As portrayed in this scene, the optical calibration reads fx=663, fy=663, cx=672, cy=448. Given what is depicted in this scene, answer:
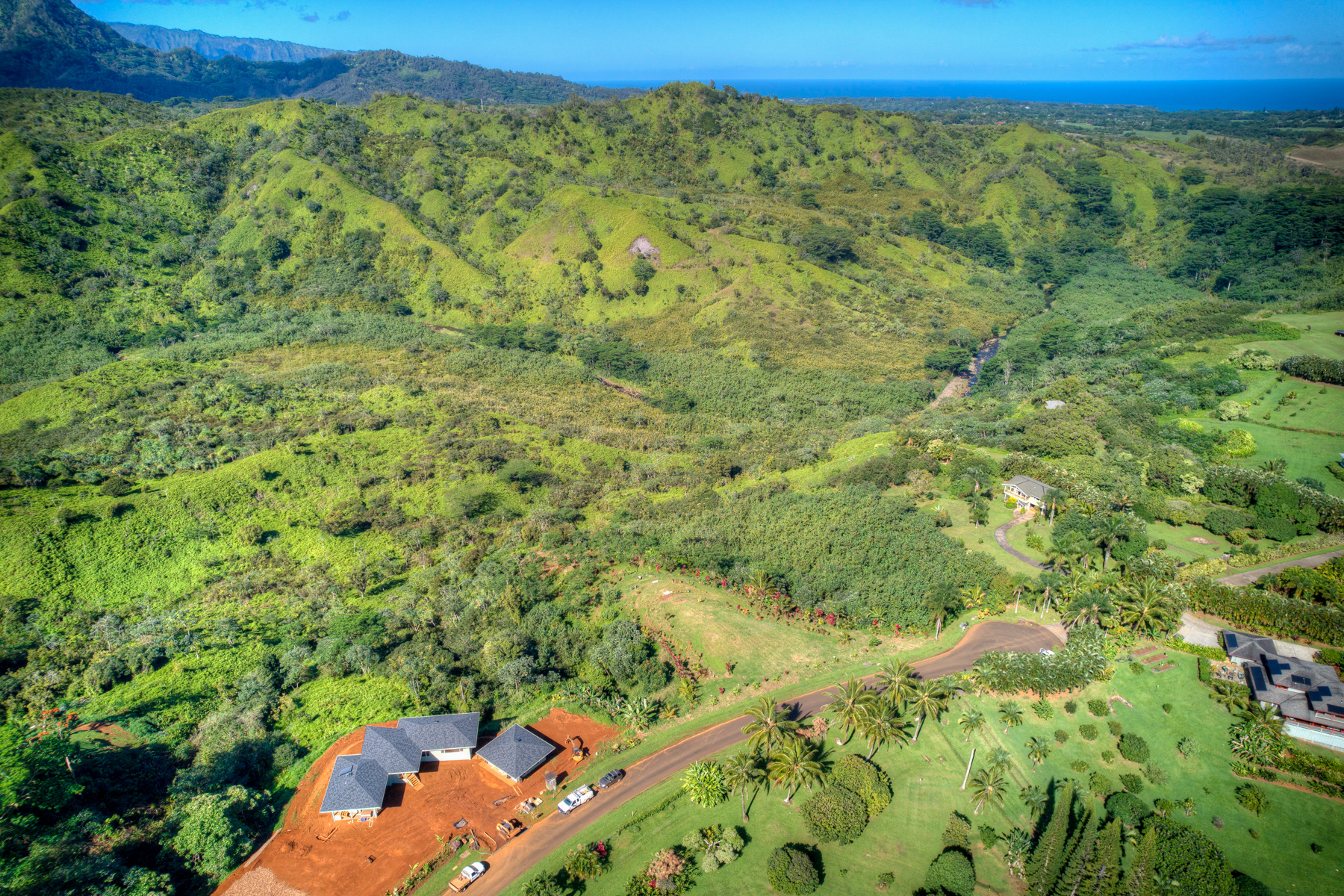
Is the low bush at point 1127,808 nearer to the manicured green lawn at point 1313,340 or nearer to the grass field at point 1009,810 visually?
the grass field at point 1009,810

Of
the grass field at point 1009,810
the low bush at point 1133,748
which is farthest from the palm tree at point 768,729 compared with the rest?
the low bush at point 1133,748

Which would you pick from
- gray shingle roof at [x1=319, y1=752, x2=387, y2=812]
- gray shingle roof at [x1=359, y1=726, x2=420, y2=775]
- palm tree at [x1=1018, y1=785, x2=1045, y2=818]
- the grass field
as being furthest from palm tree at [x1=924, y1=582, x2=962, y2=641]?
gray shingle roof at [x1=319, y1=752, x2=387, y2=812]

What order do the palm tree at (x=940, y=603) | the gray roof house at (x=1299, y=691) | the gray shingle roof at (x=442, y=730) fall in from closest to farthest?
the gray roof house at (x=1299, y=691)
the gray shingle roof at (x=442, y=730)
the palm tree at (x=940, y=603)

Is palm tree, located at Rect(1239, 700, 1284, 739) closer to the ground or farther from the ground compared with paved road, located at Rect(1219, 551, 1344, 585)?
closer to the ground

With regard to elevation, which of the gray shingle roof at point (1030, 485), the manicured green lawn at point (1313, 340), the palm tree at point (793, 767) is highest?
the manicured green lawn at point (1313, 340)

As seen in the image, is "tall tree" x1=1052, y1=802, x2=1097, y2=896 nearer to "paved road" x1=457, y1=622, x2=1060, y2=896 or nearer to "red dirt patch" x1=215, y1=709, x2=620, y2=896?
"paved road" x1=457, y1=622, x2=1060, y2=896

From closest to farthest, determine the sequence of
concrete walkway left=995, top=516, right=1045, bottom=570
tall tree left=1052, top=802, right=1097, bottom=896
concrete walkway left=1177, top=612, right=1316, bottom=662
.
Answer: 1. tall tree left=1052, top=802, right=1097, bottom=896
2. concrete walkway left=1177, top=612, right=1316, bottom=662
3. concrete walkway left=995, top=516, right=1045, bottom=570

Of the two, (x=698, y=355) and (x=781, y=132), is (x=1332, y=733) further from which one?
(x=781, y=132)
